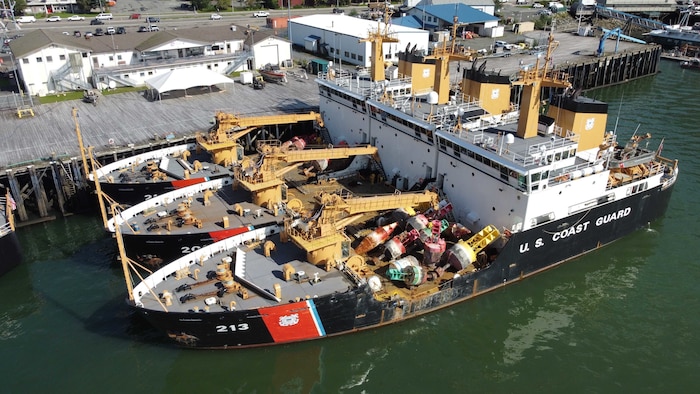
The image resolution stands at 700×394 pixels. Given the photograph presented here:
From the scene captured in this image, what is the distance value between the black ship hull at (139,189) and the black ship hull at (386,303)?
34.6 ft

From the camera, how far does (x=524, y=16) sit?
290ft

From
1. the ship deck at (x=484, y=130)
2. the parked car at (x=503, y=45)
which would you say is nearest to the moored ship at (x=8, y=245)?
the ship deck at (x=484, y=130)

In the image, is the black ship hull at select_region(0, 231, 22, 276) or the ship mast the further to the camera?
the ship mast

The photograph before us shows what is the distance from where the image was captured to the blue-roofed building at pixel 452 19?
235 feet

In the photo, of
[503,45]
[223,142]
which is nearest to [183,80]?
[223,142]

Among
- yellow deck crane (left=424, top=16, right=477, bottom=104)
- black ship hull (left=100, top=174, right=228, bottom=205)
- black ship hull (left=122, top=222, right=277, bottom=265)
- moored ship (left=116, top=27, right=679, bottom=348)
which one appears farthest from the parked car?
black ship hull (left=122, top=222, right=277, bottom=265)

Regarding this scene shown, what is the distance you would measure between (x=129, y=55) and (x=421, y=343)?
41075mm

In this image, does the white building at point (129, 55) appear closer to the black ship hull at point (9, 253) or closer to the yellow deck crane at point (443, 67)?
the black ship hull at point (9, 253)

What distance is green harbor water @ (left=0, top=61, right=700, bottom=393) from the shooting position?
729 inches

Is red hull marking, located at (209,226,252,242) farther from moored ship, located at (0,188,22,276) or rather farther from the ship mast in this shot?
the ship mast

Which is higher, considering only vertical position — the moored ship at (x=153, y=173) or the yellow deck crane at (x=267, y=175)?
the yellow deck crane at (x=267, y=175)

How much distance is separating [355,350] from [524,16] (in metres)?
83.8

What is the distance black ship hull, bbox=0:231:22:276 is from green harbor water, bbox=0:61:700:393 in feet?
1.38

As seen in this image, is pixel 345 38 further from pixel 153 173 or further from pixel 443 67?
pixel 153 173
